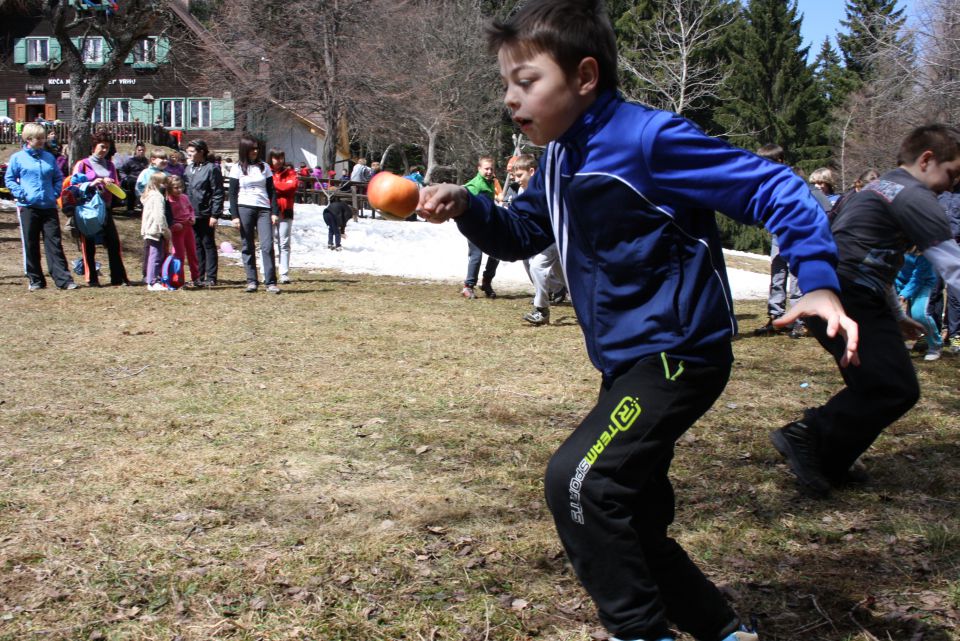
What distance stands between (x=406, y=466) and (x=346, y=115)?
120 feet

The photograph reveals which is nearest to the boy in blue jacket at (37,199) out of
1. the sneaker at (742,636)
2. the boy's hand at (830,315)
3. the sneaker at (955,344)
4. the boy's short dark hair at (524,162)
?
the boy's short dark hair at (524,162)

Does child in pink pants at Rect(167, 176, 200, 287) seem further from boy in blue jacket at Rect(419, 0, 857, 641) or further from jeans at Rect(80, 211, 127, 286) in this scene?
boy in blue jacket at Rect(419, 0, 857, 641)

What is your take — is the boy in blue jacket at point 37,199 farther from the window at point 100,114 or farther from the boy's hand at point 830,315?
the window at point 100,114

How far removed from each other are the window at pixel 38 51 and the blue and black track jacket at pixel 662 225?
199ft

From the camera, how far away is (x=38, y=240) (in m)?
12.8

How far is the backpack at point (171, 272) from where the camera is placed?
43.7ft

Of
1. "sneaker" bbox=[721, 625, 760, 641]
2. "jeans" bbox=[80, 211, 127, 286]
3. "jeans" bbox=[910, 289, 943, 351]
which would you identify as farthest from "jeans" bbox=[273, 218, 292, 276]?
"sneaker" bbox=[721, 625, 760, 641]

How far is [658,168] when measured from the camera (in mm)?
2537

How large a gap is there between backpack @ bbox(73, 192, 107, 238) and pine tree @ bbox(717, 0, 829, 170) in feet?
152

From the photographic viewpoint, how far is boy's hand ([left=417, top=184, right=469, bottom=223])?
2.92 m

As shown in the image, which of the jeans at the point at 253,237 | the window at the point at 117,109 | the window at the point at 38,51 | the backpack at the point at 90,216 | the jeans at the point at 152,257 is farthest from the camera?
the window at the point at 38,51

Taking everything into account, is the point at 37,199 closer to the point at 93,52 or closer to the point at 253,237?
the point at 253,237

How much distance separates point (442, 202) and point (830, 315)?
1245mm

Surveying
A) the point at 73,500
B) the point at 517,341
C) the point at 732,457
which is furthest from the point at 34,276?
the point at 732,457
